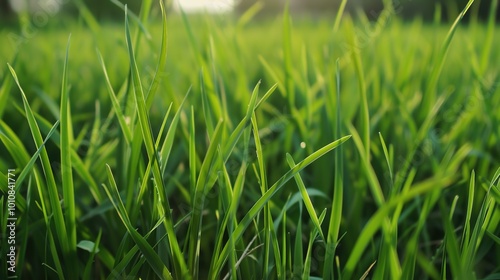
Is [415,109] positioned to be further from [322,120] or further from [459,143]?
[322,120]

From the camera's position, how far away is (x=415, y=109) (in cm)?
87

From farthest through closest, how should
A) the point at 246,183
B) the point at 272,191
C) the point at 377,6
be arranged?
1. the point at 377,6
2. the point at 246,183
3. the point at 272,191

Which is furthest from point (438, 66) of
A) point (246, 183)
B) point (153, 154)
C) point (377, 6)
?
point (377, 6)

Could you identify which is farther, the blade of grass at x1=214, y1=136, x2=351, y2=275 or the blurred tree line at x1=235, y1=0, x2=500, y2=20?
the blurred tree line at x1=235, y1=0, x2=500, y2=20

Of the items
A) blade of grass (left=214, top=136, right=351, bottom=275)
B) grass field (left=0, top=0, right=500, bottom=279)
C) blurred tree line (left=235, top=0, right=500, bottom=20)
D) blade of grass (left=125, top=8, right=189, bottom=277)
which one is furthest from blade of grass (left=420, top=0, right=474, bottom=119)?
blurred tree line (left=235, top=0, right=500, bottom=20)

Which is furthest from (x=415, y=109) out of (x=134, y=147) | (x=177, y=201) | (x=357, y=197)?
(x=134, y=147)

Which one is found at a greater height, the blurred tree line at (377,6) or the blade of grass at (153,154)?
the blade of grass at (153,154)

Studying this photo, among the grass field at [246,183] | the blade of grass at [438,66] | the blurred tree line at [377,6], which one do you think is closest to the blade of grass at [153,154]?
the grass field at [246,183]

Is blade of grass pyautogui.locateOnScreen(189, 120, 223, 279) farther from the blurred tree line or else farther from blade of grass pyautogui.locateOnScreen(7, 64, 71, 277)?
the blurred tree line

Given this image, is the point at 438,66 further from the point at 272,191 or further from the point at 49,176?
the point at 49,176

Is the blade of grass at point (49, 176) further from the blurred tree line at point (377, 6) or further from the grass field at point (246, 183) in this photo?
the blurred tree line at point (377, 6)

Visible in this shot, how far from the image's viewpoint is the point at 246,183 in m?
0.58

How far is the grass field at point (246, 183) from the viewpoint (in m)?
0.39

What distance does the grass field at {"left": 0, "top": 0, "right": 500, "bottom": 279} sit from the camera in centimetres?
39
